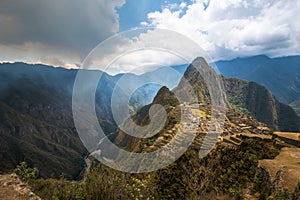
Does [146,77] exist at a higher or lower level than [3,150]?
higher

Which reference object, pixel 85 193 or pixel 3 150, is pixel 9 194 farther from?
pixel 3 150

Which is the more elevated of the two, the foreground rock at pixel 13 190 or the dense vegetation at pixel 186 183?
the dense vegetation at pixel 186 183

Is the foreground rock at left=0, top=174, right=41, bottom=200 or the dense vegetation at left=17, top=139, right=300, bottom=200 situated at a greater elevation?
the dense vegetation at left=17, top=139, right=300, bottom=200

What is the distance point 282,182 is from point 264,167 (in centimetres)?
340

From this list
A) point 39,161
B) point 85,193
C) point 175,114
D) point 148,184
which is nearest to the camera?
point 85,193

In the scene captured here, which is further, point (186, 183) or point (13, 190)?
point (186, 183)

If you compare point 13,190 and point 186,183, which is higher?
point 186,183

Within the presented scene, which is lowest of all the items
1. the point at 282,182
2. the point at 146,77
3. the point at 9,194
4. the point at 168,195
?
the point at 168,195

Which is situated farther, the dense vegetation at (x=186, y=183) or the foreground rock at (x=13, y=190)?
the dense vegetation at (x=186, y=183)

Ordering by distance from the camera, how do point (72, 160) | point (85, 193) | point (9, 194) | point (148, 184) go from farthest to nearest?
point (72, 160) → point (148, 184) → point (85, 193) → point (9, 194)

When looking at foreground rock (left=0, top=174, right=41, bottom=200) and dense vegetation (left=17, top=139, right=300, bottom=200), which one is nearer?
foreground rock (left=0, top=174, right=41, bottom=200)

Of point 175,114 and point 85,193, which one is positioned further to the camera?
point 175,114

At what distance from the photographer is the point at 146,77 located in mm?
12016

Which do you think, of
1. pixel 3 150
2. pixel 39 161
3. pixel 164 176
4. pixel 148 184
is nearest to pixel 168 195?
pixel 164 176
